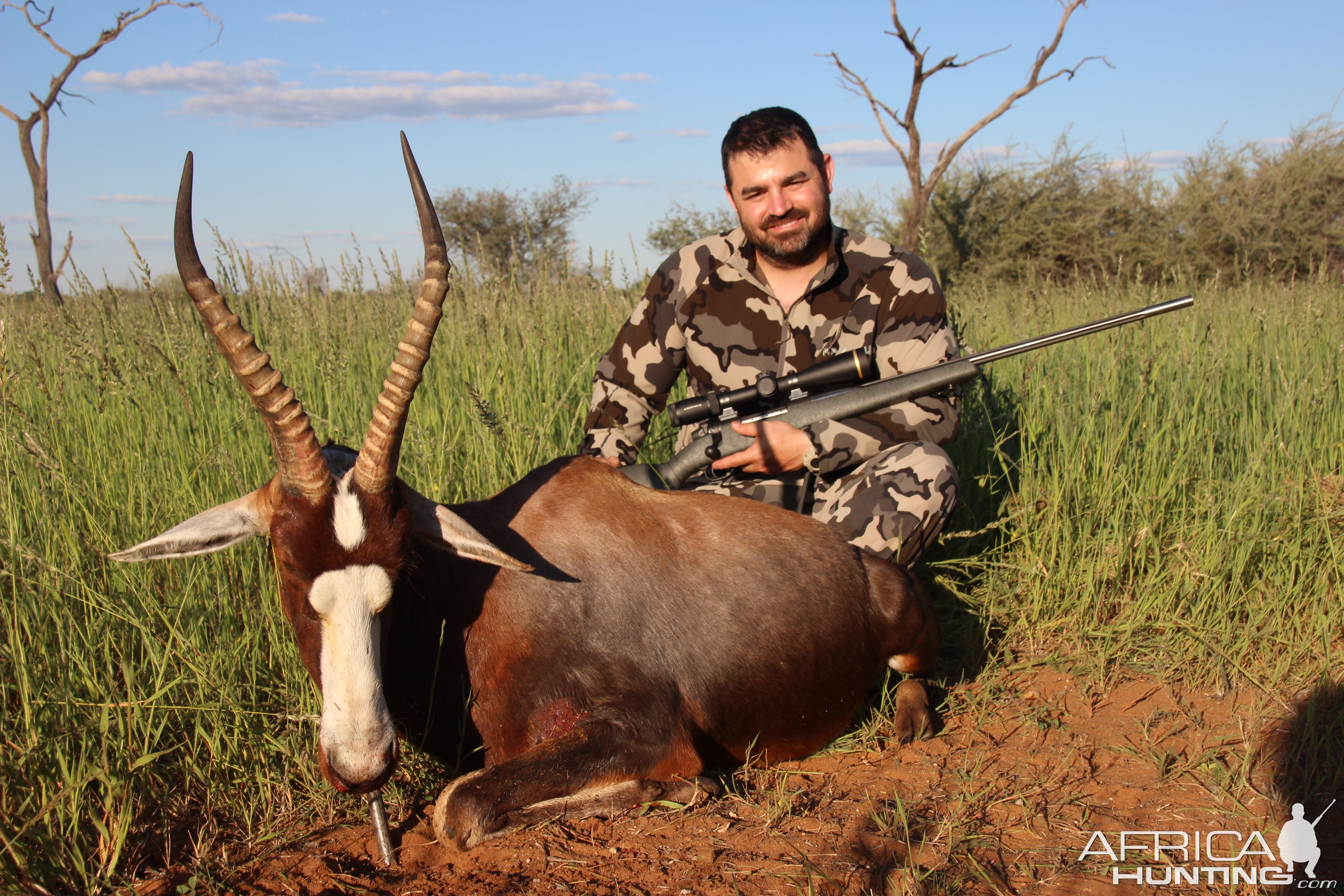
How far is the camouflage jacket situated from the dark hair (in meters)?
0.40

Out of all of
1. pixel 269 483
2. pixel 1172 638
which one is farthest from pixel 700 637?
pixel 1172 638

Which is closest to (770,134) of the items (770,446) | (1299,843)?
(770,446)

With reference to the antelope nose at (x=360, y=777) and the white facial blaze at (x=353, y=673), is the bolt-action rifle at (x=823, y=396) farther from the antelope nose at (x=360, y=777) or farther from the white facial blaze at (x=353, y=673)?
the antelope nose at (x=360, y=777)

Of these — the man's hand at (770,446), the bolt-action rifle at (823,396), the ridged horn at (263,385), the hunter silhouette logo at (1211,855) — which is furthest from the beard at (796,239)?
the hunter silhouette logo at (1211,855)

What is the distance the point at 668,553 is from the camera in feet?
9.26

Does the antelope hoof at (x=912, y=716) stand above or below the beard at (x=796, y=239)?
below

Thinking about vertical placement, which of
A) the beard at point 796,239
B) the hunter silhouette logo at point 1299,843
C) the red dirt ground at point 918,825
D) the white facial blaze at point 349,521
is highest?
the beard at point 796,239

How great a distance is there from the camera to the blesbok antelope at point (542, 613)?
6.99 feet

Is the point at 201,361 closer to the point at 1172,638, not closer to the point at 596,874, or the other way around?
the point at 596,874

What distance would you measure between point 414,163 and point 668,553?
1.32 m

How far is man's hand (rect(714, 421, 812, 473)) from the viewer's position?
3502mm

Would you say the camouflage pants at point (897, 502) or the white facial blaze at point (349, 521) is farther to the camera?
the camouflage pants at point (897, 502)

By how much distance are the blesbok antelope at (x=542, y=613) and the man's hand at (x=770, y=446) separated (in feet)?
1.37

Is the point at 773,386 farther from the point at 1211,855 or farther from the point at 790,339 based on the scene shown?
the point at 1211,855
